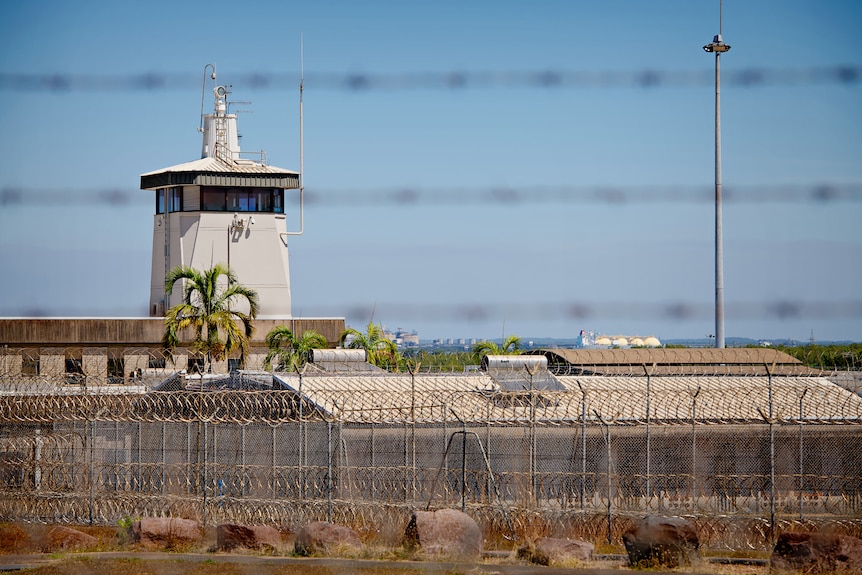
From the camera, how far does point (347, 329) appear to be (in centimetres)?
5406

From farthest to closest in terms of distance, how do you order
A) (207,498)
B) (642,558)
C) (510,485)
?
1. (510,485)
2. (207,498)
3. (642,558)

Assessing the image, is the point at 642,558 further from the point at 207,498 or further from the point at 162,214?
the point at 162,214

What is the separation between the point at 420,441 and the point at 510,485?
8.48 feet

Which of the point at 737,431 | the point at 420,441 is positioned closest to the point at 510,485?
the point at 420,441

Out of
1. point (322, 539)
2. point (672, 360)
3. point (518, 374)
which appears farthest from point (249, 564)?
point (672, 360)

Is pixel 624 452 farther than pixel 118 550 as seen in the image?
Yes

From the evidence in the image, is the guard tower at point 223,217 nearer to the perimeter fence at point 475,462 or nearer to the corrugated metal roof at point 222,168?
the corrugated metal roof at point 222,168

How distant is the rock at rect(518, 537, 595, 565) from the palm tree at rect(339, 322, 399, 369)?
29.1m

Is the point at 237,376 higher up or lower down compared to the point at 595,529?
higher up

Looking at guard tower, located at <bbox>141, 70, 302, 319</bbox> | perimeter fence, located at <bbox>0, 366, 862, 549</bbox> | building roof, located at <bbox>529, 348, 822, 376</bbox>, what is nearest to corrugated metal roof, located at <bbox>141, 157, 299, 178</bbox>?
guard tower, located at <bbox>141, 70, 302, 319</bbox>

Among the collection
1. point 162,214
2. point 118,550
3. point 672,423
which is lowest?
point 118,550

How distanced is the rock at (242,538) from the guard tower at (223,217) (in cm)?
3709

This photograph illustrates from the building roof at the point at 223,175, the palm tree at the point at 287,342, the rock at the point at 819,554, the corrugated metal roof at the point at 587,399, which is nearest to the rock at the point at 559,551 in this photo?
the rock at the point at 819,554

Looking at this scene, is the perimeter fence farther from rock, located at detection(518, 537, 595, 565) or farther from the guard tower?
the guard tower
